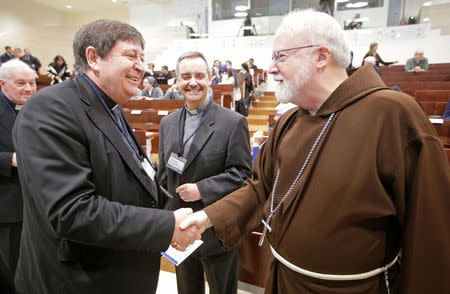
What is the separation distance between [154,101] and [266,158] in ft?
18.5

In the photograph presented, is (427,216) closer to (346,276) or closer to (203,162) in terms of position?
(346,276)

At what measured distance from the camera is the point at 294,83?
118 cm

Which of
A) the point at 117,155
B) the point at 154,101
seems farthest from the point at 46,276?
the point at 154,101

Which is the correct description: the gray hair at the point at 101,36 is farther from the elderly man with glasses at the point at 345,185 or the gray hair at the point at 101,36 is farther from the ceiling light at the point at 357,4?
the ceiling light at the point at 357,4

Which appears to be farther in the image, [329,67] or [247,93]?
[247,93]

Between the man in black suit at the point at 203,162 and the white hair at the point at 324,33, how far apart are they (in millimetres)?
820

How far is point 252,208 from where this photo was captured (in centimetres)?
140

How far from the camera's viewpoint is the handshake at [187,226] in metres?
1.20

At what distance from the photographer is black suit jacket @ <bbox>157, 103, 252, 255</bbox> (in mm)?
1754

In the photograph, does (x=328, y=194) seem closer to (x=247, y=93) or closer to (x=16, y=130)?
(x=16, y=130)

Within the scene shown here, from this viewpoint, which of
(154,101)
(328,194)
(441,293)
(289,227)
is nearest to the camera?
(441,293)

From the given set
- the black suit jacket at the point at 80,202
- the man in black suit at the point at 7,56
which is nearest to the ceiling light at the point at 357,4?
the man in black suit at the point at 7,56

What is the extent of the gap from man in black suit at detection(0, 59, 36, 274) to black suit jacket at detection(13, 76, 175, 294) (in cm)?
105

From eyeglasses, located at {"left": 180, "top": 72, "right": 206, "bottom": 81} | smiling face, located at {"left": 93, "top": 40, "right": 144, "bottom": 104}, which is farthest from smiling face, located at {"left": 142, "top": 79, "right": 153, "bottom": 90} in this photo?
smiling face, located at {"left": 93, "top": 40, "right": 144, "bottom": 104}
